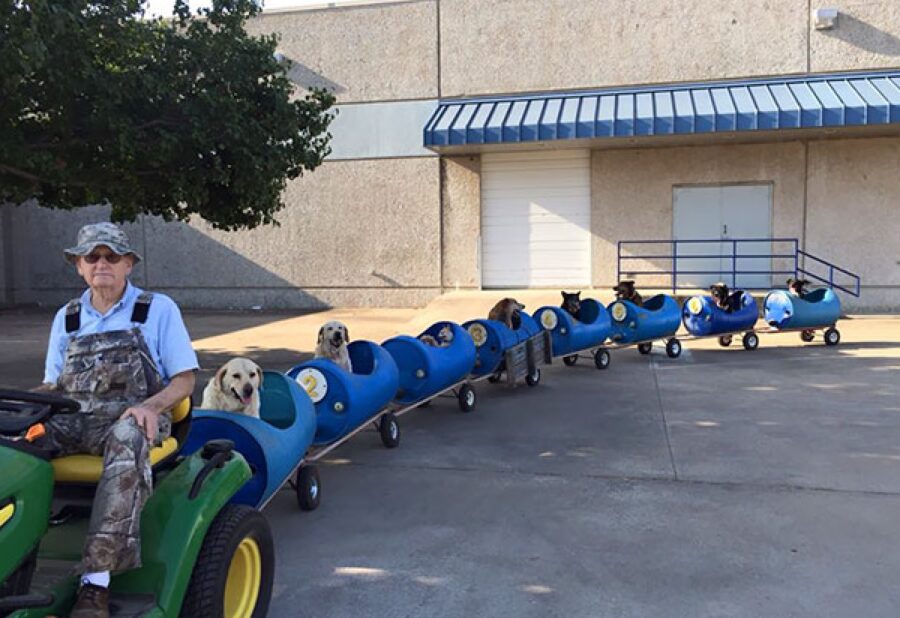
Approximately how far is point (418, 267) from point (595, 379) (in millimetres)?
9932

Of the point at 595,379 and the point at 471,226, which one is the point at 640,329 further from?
the point at 471,226

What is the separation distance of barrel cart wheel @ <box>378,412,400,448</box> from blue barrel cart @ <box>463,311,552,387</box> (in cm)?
198

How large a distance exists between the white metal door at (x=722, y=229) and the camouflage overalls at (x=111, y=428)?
1586cm

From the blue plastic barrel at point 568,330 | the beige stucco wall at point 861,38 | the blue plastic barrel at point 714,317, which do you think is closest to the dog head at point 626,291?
the blue plastic barrel at point 714,317

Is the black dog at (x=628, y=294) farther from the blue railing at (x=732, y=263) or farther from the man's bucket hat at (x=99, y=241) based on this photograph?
the man's bucket hat at (x=99, y=241)

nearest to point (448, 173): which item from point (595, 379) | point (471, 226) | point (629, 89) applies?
point (471, 226)

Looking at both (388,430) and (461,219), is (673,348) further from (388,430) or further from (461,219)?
(461,219)

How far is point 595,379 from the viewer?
9.95 metres

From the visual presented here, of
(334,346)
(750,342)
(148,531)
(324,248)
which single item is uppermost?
(324,248)

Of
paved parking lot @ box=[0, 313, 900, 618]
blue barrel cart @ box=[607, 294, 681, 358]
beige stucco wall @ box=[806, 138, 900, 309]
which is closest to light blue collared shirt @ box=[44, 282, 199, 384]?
paved parking lot @ box=[0, 313, 900, 618]

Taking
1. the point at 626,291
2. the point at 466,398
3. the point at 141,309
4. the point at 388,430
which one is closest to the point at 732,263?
the point at 626,291

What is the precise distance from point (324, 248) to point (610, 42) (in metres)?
9.05

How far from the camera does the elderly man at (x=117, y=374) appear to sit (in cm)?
275

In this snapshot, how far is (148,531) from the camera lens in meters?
2.96
